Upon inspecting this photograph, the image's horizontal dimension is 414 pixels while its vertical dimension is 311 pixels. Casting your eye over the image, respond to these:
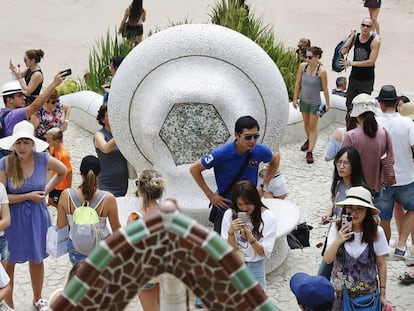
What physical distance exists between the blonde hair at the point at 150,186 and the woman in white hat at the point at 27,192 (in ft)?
3.35

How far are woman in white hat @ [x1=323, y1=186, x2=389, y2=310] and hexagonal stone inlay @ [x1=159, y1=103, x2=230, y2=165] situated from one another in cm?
214

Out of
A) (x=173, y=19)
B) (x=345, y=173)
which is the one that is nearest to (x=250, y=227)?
(x=345, y=173)

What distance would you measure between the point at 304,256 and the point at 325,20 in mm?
9364

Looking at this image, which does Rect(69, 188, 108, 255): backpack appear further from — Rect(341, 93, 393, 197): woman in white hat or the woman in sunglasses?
the woman in sunglasses

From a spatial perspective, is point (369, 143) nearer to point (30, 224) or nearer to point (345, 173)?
point (345, 173)

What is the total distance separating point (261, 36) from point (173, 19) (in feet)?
14.1

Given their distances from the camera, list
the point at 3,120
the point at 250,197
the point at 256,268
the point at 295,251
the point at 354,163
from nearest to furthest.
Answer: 1. the point at 250,197
2. the point at 256,268
3. the point at 354,163
4. the point at 3,120
5. the point at 295,251

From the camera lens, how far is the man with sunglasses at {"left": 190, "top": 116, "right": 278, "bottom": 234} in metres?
6.30

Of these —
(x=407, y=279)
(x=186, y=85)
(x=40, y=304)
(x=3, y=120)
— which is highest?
(x=186, y=85)

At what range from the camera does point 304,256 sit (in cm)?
773

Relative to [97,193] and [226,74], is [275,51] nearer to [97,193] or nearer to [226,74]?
[226,74]

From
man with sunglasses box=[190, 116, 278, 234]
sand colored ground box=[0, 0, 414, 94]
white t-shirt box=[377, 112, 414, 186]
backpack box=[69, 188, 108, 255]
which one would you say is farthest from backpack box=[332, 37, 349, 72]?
backpack box=[69, 188, 108, 255]

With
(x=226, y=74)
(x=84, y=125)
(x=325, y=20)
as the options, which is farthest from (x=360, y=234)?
(x=325, y=20)

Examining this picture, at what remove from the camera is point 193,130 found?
24.7ft
